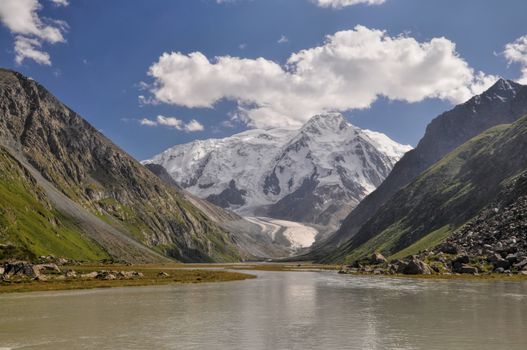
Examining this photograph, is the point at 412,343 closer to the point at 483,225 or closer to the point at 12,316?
the point at 12,316

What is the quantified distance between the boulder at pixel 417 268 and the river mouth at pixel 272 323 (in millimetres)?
54739

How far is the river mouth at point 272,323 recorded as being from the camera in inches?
1356

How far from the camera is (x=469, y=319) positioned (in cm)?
4444

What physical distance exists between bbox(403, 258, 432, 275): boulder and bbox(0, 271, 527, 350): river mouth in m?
54.7

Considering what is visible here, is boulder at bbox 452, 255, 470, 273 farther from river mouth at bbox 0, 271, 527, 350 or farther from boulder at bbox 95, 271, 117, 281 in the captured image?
boulder at bbox 95, 271, 117, 281

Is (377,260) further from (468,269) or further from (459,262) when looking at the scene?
(468,269)

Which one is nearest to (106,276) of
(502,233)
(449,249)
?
(449,249)

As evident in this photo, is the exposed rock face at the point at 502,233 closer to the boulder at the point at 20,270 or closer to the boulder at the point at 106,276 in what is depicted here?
the boulder at the point at 106,276

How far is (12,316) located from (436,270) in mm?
100911

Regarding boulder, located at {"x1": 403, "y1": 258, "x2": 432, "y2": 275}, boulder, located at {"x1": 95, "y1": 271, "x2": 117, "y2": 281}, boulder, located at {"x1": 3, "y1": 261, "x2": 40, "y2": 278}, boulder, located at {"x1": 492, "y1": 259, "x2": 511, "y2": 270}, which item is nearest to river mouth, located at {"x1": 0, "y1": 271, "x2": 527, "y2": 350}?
boulder, located at {"x1": 3, "y1": 261, "x2": 40, "y2": 278}

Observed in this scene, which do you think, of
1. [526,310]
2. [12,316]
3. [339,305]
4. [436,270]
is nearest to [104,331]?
[12,316]

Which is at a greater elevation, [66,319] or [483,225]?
[483,225]

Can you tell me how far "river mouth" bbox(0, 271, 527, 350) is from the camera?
34.4 metres

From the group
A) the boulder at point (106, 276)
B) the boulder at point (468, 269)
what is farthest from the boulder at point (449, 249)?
the boulder at point (106, 276)
